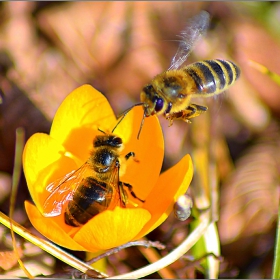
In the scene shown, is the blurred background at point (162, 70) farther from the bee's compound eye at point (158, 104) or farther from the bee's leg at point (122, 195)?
the bee's compound eye at point (158, 104)

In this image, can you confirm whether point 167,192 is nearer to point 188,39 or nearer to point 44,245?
point 44,245

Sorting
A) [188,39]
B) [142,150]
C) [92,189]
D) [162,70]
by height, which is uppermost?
[162,70]

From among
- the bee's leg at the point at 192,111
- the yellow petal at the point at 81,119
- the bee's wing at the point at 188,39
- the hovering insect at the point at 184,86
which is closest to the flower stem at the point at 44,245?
the yellow petal at the point at 81,119

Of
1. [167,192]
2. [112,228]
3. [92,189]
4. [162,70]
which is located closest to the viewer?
[112,228]

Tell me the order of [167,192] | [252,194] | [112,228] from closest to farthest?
1. [112,228]
2. [167,192]
3. [252,194]

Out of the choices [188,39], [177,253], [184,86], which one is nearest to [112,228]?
[177,253]

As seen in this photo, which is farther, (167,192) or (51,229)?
(167,192)

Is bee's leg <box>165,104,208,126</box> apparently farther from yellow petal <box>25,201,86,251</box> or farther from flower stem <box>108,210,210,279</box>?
yellow petal <box>25,201,86,251</box>
